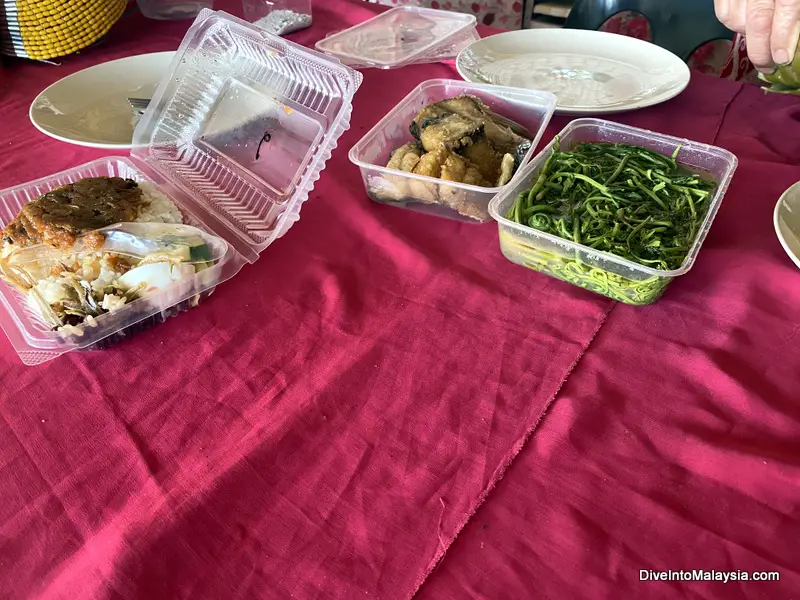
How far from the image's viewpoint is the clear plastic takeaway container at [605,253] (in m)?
0.76

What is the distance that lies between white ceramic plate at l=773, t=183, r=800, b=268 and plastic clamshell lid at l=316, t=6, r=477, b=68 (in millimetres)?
873

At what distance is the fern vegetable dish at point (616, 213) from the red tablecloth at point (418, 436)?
5cm

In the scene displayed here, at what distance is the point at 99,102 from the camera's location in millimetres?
1245

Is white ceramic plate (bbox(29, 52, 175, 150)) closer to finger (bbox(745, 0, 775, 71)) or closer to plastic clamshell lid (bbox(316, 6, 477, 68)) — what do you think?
plastic clamshell lid (bbox(316, 6, 477, 68))

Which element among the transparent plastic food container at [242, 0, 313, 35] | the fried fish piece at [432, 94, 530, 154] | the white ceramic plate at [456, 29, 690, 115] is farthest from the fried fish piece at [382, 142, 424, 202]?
the transparent plastic food container at [242, 0, 313, 35]

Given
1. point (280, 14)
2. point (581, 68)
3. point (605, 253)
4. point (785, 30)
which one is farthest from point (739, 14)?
point (280, 14)

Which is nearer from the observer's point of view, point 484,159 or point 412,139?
point 484,159

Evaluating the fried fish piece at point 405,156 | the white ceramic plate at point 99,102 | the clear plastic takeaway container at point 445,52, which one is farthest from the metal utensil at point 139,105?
the fried fish piece at point 405,156

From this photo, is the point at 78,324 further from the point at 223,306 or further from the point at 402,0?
the point at 402,0

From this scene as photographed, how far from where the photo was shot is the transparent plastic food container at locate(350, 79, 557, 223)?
0.92 meters

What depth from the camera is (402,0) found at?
2.32 m

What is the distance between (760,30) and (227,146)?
95 cm

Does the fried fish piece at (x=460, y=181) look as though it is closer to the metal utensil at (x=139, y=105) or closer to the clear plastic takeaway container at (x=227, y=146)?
the clear plastic takeaway container at (x=227, y=146)

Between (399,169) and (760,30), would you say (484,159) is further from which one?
(760,30)
